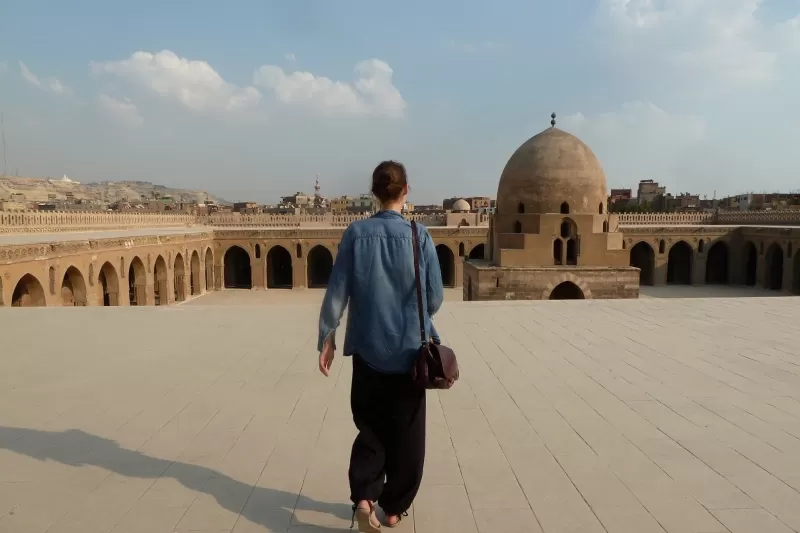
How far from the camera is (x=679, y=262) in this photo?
26.9m

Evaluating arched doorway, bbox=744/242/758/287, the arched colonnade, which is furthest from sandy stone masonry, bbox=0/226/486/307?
arched doorway, bbox=744/242/758/287

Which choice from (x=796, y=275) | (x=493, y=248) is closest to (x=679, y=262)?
(x=796, y=275)

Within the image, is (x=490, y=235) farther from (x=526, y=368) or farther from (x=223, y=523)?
Result: (x=223, y=523)

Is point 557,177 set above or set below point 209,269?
above

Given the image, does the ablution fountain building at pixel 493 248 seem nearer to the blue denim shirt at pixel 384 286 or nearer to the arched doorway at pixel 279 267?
the arched doorway at pixel 279 267

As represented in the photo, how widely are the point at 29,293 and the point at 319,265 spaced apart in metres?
17.3

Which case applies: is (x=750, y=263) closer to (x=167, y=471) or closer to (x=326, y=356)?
(x=326, y=356)

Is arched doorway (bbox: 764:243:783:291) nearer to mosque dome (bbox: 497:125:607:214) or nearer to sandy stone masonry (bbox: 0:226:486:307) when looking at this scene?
sandy stone masonry (bbox: 0:226:486:307)

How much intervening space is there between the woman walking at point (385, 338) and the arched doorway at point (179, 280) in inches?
797

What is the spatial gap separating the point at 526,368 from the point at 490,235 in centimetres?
1109

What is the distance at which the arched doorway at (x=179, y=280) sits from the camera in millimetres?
20828

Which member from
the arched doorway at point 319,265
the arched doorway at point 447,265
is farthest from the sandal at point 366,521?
the arched doorway at point 319,265

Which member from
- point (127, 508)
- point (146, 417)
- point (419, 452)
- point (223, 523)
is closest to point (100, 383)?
point (146, 417)

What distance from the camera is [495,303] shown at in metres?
6.83
